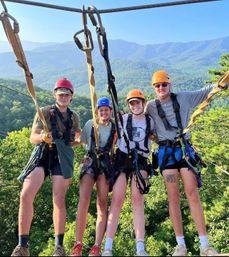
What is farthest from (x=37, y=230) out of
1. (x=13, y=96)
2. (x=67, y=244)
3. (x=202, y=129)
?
(x=13, y=96)

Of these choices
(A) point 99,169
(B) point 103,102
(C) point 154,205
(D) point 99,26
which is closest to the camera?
(D) point 99,26

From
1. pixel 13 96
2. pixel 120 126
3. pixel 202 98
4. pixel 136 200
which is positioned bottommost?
pixel 136 200

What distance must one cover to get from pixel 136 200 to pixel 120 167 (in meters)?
0.42

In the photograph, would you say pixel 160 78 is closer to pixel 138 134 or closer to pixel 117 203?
pixel 138 134

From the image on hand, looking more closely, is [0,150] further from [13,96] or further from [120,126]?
[13,96]

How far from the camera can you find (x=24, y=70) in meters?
4.18

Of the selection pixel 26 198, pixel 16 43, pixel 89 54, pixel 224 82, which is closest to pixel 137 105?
pixel 89 54

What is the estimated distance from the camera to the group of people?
426cm

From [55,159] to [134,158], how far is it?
0.90 meters

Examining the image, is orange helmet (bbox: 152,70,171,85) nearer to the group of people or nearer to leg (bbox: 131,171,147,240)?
the group of people

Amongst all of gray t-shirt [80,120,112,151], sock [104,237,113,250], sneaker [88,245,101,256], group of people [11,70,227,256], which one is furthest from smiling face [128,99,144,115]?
sneaker [88,245,101,256]

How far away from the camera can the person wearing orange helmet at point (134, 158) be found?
14.0 ft

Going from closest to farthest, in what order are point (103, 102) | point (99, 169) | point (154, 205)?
point (99, 169)
point (103, 102)
point (154, 205)

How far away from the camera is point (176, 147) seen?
4.39m
